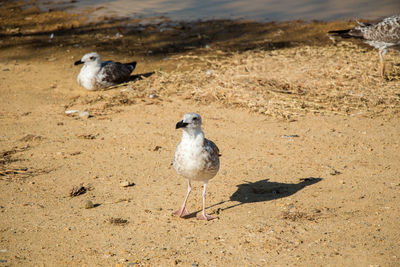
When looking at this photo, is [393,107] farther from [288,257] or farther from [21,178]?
[21,178]

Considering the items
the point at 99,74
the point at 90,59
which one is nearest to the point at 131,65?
the point at 90,59

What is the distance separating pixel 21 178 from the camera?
22.4ft

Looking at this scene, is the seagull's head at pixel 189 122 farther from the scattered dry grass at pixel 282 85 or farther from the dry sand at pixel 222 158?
the scattered dry grass at pixel 282 85

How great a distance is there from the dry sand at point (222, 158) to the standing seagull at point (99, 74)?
310mm

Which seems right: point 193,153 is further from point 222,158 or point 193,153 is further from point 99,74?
point 99,74

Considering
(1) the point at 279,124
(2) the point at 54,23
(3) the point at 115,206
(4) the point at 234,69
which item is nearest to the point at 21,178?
(3) the point at 115,206

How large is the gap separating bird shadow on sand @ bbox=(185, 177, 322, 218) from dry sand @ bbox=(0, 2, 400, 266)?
0.09 ft

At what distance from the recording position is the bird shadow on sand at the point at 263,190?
628 centimetres

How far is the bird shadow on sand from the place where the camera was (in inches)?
247

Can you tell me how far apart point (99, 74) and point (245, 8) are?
31.4 ft

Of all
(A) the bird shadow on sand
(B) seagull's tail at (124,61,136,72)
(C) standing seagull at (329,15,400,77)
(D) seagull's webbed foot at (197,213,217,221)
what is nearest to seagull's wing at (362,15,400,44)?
(C) standing seagull at (329,15,400,77)

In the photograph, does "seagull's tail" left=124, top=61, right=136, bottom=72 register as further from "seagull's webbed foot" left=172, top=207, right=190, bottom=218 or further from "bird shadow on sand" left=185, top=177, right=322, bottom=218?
"seagull's webbed foot" left=172, top=207, right=190, bottom=218

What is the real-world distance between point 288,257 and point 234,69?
7176 millimetres

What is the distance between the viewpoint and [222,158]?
7574 millimetres
